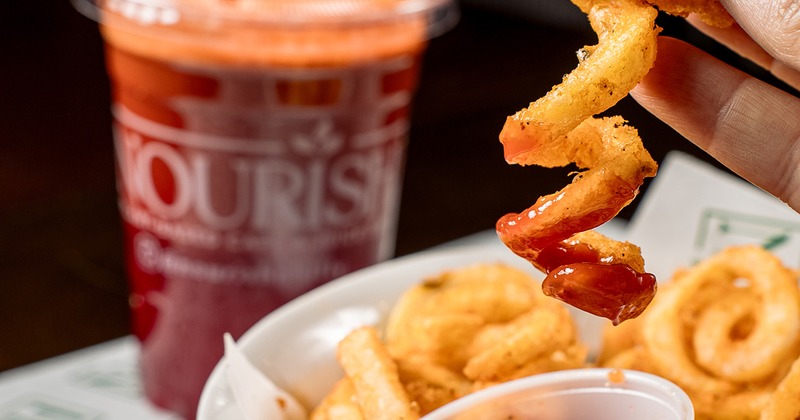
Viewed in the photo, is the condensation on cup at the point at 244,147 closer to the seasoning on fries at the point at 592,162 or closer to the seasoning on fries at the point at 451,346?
the seasoning on fries at the point at 451,346

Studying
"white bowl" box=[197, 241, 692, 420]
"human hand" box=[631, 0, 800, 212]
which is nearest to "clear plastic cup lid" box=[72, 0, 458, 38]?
"white bowl" box=[197, 241, 692, 420]

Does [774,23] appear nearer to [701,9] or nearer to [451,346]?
[701,9]

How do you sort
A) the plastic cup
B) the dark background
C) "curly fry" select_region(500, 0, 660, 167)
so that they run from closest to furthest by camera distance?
"curly fry" select_region(500, 0, 660, 167) < the plastic cup < the dark background

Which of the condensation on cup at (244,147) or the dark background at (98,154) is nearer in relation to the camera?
the condensation on cup at (244,147)

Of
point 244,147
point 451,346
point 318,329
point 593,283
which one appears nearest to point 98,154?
point 244,147

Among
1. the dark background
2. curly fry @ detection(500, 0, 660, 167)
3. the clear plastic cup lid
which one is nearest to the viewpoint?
curly fry @ detection(500, 0, 660, 167)

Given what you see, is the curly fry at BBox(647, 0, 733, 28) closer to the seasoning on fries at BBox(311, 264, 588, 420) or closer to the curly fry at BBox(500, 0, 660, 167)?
the curly fry at BBox(500, 0, 660, 167)

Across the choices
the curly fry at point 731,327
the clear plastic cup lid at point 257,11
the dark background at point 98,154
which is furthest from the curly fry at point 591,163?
the dark background at point 98,154
